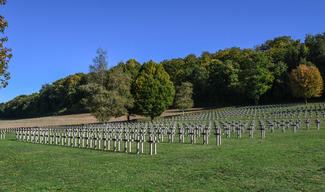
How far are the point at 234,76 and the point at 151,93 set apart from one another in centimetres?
4436

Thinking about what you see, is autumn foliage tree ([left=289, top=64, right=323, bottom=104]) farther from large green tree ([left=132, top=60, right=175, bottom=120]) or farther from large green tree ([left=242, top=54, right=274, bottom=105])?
large green tree ([left=132, top=60, right=175, bottom=120])

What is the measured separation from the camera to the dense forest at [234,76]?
78625 mm

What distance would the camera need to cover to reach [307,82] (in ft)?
222

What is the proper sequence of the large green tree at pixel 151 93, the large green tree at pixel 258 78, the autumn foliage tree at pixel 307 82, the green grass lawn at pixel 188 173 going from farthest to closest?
the large green tree at pixel 258 78
the autumn foliage tree at pixel 307 82
the large green tree at pixel 151 93
the green grass lawn at pixel 188 173

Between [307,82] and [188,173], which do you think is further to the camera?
[307,82]

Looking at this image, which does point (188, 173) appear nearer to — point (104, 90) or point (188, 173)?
point (188, 173)

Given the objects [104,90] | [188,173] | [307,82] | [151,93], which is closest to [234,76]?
[307,82]

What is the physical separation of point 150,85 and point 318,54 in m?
55.6

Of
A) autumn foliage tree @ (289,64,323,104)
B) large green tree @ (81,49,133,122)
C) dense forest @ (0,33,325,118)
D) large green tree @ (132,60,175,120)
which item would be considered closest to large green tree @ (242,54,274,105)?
dense forest @ (0,33,325,118)

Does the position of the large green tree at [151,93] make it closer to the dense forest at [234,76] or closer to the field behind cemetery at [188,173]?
the dense forest at [234,76]

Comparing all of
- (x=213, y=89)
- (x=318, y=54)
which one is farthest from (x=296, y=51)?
(x=213, y=89)

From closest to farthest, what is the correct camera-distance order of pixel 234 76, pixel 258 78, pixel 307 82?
pixel 307 82 → pixel 258 78 → pixel 234 76

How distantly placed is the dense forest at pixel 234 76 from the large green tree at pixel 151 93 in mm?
1746

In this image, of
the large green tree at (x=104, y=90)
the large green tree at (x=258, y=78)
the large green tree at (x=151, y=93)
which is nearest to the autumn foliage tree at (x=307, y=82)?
the large green tree at (x=258, y=78)
